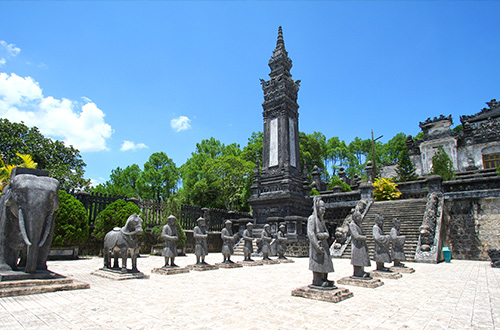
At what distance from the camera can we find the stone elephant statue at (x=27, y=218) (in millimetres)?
6031

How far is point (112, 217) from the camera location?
14.7 m

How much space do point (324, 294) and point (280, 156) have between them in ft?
52.2

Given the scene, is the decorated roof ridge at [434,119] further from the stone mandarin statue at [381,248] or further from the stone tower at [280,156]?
the stone mandarin statue at [381,248]

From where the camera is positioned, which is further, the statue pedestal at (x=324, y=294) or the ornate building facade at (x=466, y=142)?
the ornate building facade at (x=466, y=142)

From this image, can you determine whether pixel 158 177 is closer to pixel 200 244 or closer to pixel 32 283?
pixel 200 244

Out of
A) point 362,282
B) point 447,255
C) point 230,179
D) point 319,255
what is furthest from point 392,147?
point 319,255

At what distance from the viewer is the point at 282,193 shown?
20.0 metres

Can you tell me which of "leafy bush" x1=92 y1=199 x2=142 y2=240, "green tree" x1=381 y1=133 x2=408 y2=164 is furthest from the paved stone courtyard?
"green tree" x1=381 y1=133 x2=408 y2=164

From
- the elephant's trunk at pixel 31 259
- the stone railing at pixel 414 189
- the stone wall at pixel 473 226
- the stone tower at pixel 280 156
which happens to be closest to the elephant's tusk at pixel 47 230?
the elephant's trunk at pixel 31 259

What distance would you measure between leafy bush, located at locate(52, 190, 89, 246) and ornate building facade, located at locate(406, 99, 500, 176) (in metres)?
33.5

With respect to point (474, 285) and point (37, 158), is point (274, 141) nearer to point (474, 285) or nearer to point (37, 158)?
point (474, 285)

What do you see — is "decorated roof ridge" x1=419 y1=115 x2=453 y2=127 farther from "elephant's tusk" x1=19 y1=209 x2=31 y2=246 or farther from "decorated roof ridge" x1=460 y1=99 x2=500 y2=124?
"elephant's tusk" x1=19 y1=209 x2=31 y2=246

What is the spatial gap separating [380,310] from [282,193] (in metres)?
15.0

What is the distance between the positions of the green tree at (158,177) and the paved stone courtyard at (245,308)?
116 ft
